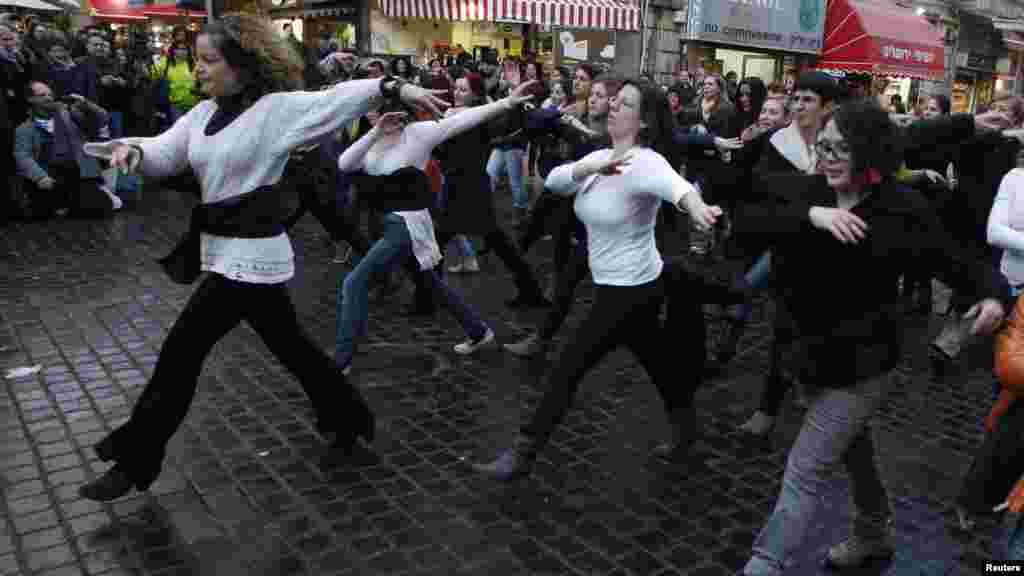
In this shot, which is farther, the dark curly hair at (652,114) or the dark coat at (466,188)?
the dark coat at (466,188)

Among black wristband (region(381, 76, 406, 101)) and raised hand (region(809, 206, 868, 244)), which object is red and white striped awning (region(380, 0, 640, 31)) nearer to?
black wristband (region(381, 76, 406, 101))

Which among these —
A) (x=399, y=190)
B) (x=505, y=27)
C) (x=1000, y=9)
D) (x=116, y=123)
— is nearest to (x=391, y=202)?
(x=399, y=190)

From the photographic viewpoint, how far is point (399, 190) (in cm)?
577

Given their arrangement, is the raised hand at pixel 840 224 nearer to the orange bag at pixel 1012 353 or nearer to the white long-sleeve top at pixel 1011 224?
the orange bag at pixel 1012 353

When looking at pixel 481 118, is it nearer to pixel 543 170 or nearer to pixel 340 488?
pixel 340 488

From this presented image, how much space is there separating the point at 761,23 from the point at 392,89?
18.9m

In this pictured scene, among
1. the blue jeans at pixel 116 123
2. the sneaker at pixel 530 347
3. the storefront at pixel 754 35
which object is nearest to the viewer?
the sneaker at pixel 530 347

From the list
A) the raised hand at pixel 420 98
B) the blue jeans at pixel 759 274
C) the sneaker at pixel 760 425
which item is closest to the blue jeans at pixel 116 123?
the blue jeans at pixel 759 274

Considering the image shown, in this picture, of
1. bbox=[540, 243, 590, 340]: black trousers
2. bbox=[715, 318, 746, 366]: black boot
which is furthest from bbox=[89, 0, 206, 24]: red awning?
bbox=[715, 318, 746, 366]: black boot

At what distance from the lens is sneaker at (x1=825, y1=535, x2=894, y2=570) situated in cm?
375

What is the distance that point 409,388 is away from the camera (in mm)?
5656

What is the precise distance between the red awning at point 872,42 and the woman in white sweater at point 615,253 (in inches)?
785

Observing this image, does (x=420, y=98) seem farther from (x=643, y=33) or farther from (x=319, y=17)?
(x=319, y=17)

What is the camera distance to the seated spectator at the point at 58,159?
1040 cm
